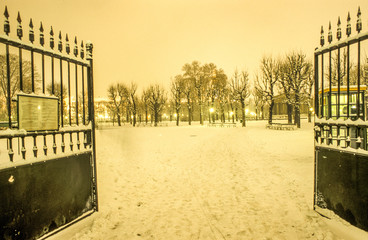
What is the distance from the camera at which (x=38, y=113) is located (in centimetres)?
403

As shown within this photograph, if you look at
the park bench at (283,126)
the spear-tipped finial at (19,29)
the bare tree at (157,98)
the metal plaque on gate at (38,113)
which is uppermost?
the bare tree at (157,98)

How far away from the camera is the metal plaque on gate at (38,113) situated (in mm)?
3768

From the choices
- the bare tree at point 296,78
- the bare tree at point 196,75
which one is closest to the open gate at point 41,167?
the bare tree at point 296,78

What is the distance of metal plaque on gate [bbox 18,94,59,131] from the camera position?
377cm

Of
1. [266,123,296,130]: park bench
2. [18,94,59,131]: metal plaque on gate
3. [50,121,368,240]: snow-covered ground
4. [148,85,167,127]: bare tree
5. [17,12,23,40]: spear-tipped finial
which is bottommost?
[50,121,368,240]: snow-covered ground

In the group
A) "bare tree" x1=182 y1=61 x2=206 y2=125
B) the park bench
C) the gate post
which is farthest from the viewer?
A: "bare tree" x1=182 y1=61 x2=206 y2=125

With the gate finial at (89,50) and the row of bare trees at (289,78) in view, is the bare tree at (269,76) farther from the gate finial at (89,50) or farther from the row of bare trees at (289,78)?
the gate finial at (89,50)

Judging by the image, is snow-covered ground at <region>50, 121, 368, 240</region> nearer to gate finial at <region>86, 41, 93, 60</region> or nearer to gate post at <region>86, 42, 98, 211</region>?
gate post at <region>86, 42, 98, 211</region>

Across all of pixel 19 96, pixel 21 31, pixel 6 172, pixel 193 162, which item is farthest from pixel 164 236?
pixel 193 162

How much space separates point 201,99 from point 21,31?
4632cm

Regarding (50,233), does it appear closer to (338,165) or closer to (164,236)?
(164,236)

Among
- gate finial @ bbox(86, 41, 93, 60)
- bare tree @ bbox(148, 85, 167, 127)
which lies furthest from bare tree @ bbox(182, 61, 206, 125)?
gate finial @ bbox(86, 41, 93, 60)

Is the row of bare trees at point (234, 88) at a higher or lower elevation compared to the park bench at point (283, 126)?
higher

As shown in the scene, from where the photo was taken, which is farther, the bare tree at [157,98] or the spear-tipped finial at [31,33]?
the bare tree at [157,98]
